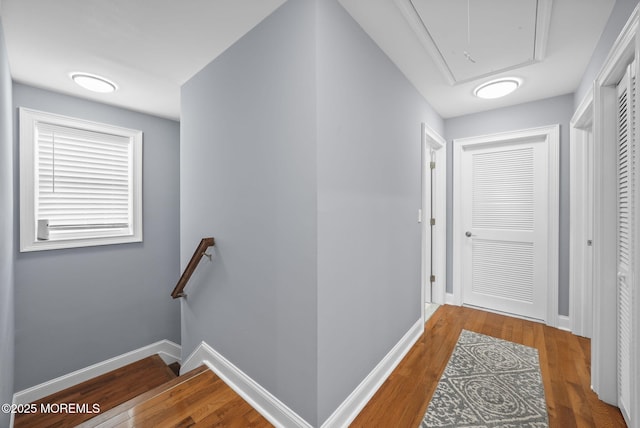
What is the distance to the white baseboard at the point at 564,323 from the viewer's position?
2.70 m

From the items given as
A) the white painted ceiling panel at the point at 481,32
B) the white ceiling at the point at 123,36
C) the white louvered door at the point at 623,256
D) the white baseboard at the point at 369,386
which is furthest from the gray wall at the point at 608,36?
the white baseboard at the point at 369,386

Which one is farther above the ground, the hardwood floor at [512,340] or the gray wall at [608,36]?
the gray wall at [608,36]

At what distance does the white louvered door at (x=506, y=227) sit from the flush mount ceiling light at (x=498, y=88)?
2.44ft

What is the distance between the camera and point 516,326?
9.20 ft

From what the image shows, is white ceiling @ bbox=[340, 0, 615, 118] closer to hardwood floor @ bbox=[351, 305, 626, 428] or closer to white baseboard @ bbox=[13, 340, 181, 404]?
hardwood floor @ bbox=[351, 305, 626, 428]

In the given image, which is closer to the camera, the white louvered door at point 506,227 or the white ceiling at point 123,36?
the white ceiling at point 123,36

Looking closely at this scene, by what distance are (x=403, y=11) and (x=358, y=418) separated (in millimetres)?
2434

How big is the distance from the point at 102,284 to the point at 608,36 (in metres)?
4.67

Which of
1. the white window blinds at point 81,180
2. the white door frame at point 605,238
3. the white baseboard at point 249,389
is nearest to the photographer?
the white baseboard at point 249,389

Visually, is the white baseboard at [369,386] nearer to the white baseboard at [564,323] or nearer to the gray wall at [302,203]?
the gray wall at [302,203]

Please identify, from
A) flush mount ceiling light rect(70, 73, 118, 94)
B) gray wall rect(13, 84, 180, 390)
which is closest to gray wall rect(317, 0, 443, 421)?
flush mount ceiling light rect(70, 73, 118, 94)

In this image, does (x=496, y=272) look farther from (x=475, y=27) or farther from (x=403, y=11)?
(x=403, y=11)

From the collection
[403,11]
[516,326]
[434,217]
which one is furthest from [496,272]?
[403,11]

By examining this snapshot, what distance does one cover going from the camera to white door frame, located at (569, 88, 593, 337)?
7.90ft
